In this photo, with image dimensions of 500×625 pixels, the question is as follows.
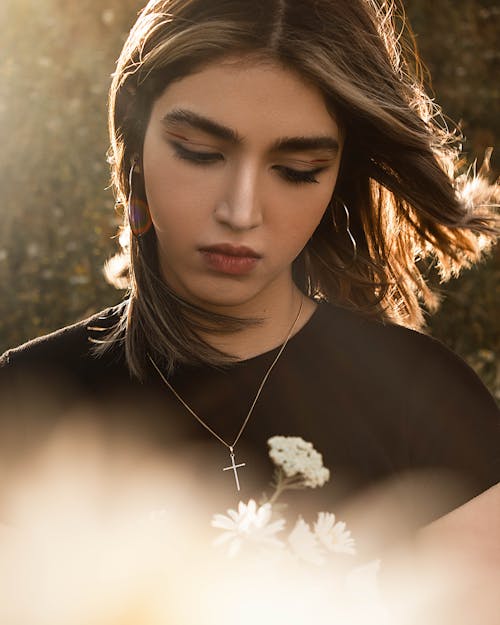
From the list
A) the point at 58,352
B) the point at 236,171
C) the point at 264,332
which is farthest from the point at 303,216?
the point at 58,352

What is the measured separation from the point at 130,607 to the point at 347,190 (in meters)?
1.12

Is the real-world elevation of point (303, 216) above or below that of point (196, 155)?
below

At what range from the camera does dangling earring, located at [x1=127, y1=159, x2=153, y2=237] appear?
2.23 metres

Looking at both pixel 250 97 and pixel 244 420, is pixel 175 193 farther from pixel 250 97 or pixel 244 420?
pixel 244 420

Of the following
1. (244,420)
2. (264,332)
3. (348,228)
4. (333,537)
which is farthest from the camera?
(348,228)

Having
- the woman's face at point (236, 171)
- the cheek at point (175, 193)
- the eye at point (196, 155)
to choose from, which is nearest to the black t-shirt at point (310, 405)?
the woman's face at point (236, 171)

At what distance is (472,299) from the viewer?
4.79 meters

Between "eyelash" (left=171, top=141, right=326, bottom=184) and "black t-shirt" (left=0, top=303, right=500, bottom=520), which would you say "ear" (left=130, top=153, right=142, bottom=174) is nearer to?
"eyelash" (left=171, top=141, right=326, bottom=184)

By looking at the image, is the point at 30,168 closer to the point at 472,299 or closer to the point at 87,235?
the point at 87,235

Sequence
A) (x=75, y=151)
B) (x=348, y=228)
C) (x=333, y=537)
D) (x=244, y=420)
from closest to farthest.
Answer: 1. (x=333, y=537)
2. (x=244, y=420)
3. (x=348, y=228)
4. (x=75, y=151)

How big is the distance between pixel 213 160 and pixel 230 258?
0.65ft

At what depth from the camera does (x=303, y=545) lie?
1.45 meters

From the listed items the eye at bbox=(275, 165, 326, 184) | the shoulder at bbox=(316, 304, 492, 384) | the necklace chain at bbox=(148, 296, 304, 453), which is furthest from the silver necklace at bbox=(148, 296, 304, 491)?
the eye at bbox=(275, 165, 326, 184)

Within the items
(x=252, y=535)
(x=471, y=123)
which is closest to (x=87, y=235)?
(x=471, y=123)
